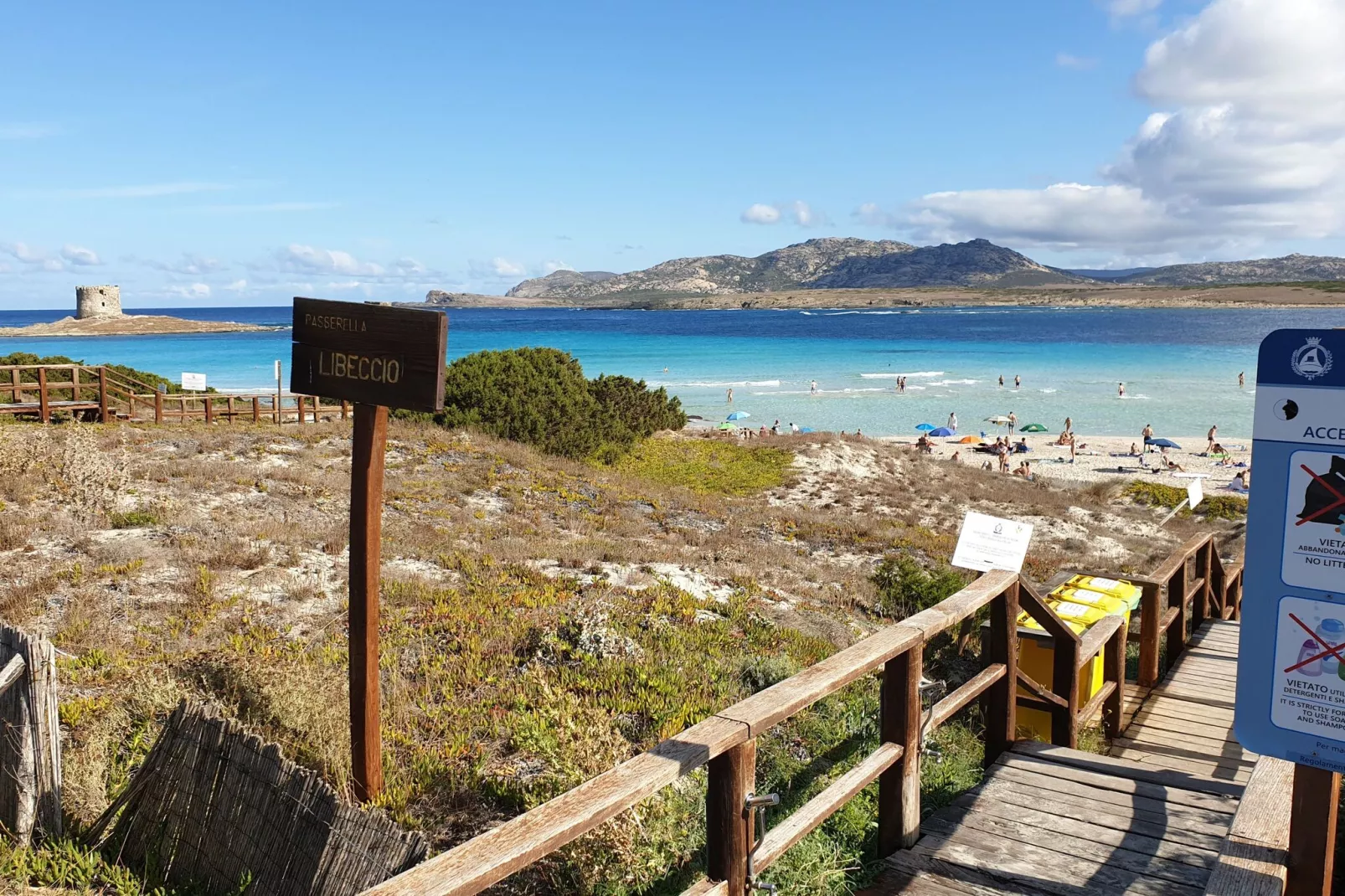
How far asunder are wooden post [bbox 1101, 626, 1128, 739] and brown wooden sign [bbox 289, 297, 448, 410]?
5.20 m

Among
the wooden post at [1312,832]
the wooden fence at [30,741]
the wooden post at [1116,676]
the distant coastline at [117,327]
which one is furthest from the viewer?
the distant coastline at [117,327]

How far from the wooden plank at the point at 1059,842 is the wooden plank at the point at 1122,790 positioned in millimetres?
499

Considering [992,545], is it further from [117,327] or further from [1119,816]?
[117,327]

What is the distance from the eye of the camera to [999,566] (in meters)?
5.33

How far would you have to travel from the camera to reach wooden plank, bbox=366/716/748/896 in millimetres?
2096

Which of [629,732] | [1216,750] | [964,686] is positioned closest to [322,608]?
[629,732]

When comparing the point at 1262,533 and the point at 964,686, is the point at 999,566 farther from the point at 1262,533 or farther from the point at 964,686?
the point at 1262,533

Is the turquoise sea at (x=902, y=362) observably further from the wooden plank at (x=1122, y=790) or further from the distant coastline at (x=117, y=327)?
the wooden plank at (x=1122, y=790)

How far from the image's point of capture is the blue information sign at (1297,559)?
2.36 metres

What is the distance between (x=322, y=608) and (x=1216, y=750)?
7.10m

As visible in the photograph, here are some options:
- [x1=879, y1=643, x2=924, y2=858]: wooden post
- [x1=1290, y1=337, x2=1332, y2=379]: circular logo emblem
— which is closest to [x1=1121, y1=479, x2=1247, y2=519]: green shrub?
[x1=879, y1=643, x2=924, y2=858]: wooden post

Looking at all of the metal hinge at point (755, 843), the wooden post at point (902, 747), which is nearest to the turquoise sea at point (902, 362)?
the wooden post at point (902, 747)

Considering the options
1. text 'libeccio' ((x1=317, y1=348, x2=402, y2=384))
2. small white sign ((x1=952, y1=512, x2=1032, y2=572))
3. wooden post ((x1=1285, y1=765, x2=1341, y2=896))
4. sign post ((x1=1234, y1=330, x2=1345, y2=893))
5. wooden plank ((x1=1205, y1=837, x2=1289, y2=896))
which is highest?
text 'libeccio' ((x1=317, y1=348, x2=402, y2=384))

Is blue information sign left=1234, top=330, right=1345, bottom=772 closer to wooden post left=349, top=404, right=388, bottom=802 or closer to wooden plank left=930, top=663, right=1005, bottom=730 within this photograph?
wooden plank left=930, top=663, right=1005, bottom=730
